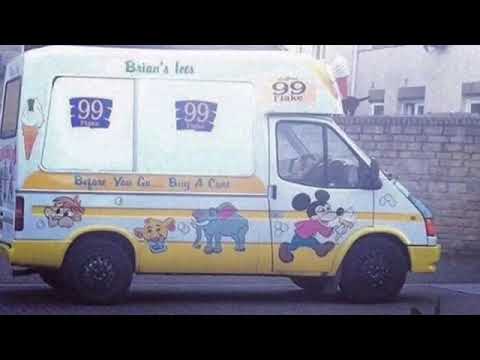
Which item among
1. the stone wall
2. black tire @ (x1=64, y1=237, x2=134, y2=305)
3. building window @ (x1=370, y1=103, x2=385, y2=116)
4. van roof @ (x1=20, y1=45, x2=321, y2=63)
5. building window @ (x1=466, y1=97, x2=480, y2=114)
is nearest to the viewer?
black tire @ (x1=64, y1=237, x2=134, y2=305)

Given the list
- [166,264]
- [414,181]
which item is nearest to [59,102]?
[166,264]

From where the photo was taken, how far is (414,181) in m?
16.1

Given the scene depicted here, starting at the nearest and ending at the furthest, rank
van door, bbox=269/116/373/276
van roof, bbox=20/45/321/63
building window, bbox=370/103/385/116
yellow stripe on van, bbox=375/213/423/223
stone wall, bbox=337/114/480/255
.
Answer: van roof, bbox=20/45/321/63 → van door, bbox=269/116/373/276 → yellow stripe on van, bbox=375/213/423/223 → stone wall, bbox=337/114/480/255 → building window, bbox=370/103/385/116

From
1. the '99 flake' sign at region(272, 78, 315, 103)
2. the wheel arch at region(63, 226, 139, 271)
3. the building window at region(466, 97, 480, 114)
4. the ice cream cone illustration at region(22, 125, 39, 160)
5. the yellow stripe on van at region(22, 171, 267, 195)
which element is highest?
the building window at region(466, 97, 480, 114)

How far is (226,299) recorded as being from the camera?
12.4m

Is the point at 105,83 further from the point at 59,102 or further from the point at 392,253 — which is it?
the point at 392,253

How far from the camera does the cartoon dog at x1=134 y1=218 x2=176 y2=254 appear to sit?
11.4 m

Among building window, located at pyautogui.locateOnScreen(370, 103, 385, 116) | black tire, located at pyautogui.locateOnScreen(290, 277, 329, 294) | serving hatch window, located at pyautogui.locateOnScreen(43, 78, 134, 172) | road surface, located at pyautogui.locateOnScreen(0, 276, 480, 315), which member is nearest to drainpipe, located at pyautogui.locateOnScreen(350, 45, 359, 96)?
building window, located at pyautogui.locateOnScreen(370, 103, 385, 116)

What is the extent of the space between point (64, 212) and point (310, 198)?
8.13ft

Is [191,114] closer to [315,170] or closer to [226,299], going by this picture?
[315,170]

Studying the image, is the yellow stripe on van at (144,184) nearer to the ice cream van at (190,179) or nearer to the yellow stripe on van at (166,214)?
the ice cream van at (190,179)

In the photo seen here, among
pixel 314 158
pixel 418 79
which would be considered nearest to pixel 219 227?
pixel 314 158

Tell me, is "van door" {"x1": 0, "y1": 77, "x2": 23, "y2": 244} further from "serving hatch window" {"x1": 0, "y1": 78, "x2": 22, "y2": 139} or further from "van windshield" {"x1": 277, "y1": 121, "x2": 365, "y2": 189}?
"van windshield" {"x1": 277, "y1": 121, "x2": 365, "y2": 189}
